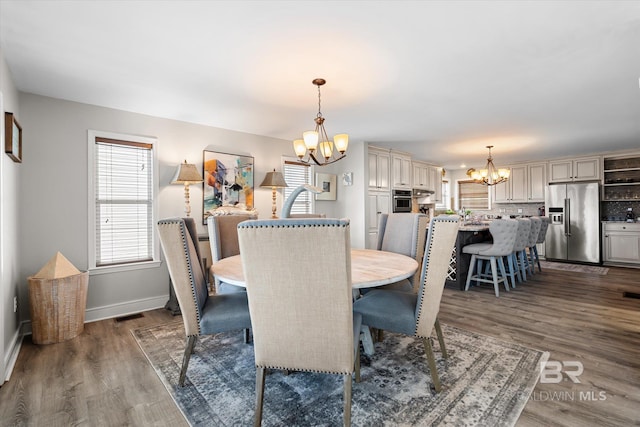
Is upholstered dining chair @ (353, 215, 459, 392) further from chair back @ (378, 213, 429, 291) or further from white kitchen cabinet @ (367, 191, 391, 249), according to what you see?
white kitchen cabinet @ (367, 191, 391, 249)

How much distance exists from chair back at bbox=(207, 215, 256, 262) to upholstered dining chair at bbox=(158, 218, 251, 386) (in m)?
→ 0.76

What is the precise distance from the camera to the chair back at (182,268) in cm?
184

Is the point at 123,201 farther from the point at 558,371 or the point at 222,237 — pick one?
the point at 558,371

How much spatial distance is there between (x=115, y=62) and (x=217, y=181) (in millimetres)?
1915

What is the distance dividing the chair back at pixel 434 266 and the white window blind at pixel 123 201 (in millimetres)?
3166

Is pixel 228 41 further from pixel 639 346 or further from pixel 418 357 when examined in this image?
pixel 639 346

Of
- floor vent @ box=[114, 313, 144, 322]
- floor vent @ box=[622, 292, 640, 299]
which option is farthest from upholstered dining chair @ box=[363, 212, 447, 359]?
floor vent @ box=[622, 292, 640, 299]

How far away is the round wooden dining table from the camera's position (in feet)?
5.75

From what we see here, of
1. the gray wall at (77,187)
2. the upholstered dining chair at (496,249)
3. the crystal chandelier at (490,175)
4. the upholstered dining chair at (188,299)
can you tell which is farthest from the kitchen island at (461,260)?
the gray wall at (77,187)

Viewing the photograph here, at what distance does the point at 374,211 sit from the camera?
17.8 feet

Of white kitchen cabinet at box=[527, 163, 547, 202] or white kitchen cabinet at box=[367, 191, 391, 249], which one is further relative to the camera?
white kitchen cabinet at box=[527, 163, 547, 202]

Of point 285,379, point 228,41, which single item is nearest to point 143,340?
point 285,379

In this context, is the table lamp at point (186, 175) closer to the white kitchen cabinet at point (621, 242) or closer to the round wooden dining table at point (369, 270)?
the round wooden dining table at point (369, 270)

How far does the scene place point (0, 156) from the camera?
6.81 feet
